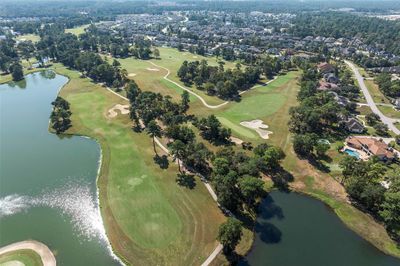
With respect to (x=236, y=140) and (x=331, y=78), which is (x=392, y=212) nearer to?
(x=236, y=140)

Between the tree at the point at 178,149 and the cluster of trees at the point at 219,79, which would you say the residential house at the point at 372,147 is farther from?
the cluster of trees at the point at 219,79

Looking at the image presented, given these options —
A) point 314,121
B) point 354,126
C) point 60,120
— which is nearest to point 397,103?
point 354,126

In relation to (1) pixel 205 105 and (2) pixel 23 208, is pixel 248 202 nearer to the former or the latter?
(2) pixel 23 208

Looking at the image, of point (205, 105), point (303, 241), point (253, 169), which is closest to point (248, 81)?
point (205, 105)

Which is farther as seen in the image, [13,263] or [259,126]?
[259,126]

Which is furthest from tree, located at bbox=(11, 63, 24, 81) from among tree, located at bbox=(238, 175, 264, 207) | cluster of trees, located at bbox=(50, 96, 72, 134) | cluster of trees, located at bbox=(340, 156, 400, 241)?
cluster of trees, located at bbox=(340, 156, 400, 241)

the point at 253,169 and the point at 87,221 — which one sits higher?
the point at 253,169
